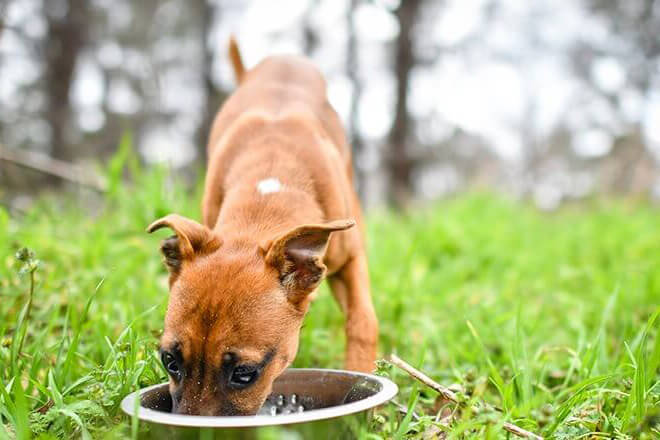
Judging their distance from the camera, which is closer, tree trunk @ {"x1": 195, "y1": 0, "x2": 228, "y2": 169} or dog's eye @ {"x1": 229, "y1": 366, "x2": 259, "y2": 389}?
dog's eye @ {"x1": 229, "y1": 366, "x2": 259, "y2": 389}

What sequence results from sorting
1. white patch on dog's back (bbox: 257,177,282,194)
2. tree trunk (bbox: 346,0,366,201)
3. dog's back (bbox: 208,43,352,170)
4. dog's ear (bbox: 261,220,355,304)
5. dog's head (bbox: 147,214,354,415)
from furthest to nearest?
tree trunk (bbox: 346,0,366,201)
dog's back (bbox: 208,43,352,170)
white patch on dog's back (bbox: 257,177,282,194)
dog's ear (bbox: 261,220,355,304)
dog's head (bbox: 147,214,354,415)

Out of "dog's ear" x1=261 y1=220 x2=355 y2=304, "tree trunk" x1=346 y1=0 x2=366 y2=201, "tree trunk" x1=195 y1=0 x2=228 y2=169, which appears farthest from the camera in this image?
"tree trunk" x1=346 y1=0 x2=366 y2=201

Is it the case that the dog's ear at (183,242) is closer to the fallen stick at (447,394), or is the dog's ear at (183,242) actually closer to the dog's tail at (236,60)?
the fallen stick at (447,394)

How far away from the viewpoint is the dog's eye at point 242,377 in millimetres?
2479

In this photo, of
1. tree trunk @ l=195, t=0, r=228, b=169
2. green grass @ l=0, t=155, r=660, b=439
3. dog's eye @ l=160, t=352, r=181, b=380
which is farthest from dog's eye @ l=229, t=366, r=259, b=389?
tree trunk @ l=195, t=0, r=228, b=169

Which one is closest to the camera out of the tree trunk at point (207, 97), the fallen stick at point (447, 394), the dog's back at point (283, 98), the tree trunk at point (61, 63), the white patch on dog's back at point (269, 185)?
the fallen stick at point (447, 394)

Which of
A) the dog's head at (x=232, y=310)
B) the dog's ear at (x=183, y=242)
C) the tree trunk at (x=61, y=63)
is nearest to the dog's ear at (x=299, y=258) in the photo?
the dog's head at (x=232, y=310)

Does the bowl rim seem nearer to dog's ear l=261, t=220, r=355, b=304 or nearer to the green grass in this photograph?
the green grass

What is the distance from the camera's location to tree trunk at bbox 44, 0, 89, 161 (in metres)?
13.5

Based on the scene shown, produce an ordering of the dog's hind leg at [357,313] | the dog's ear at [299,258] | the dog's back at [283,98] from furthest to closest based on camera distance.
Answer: the dog's back at [283,98] → the dog's hind leg at [357,313] → the dog's ear at [299,258]

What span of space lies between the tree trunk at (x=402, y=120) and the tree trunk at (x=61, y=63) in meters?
6.56

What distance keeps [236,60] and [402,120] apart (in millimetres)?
5971

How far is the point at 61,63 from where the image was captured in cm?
1374

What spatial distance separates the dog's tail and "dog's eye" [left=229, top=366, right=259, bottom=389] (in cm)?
317
